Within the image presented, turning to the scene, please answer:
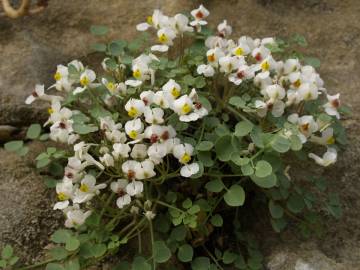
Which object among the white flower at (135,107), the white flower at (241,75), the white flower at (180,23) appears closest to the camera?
the white flower at (135,107)

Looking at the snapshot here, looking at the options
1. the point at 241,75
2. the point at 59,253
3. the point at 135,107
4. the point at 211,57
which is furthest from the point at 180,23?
the point at 59,253

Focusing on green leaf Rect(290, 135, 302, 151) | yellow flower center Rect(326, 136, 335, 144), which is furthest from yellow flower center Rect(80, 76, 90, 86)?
yellow flower center Rect(326, 136, 335, 144)

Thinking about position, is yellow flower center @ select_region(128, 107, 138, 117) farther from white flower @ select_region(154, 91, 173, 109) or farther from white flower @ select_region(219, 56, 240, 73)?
white flower @ select_region(219, 56, 240, 73)

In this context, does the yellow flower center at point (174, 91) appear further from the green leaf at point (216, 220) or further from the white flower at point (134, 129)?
the green leaf at point (216, 220)

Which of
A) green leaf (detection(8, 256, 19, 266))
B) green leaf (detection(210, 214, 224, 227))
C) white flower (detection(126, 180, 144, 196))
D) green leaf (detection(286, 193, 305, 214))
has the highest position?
white flower (detection(126, 180, 144, 196))

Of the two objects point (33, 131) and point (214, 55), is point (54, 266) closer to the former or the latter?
point (33, 131)

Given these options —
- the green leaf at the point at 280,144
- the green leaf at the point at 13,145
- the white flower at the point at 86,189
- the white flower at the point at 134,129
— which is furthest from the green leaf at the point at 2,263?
the green leaf at the point at 280,144

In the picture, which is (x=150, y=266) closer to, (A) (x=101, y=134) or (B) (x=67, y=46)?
(A) (x=101, y=134)

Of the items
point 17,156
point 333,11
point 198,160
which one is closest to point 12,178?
point 17,156
